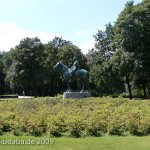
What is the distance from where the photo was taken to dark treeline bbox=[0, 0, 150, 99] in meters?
44.5

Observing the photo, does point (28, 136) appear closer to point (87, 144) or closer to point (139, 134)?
point (87, 144)

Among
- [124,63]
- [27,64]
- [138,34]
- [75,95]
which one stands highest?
[138,34]

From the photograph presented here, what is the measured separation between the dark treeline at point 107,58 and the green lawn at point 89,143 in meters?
31.8

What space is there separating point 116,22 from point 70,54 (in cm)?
1710

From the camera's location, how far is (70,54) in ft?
208

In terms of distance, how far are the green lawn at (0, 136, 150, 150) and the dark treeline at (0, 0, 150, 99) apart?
31812 millimetres

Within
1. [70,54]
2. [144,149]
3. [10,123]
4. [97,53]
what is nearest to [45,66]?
[70,54]

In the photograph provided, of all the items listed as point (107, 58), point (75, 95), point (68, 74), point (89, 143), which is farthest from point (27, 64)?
point (89, 143)

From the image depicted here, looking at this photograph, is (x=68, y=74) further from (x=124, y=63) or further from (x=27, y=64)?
(x=27, y=64)

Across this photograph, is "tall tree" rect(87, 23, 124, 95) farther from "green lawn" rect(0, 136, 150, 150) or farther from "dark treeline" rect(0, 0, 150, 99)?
"green lawn" rect(0, 136, 150, 150)

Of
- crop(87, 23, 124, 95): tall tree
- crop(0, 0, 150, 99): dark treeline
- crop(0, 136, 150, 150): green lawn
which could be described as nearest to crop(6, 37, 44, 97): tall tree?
crop(0, 0, 150, 99): dark treeline

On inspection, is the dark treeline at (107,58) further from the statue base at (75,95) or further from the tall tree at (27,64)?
the statue base at (75,95)

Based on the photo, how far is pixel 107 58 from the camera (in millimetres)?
55344

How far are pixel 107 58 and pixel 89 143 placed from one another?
44259 millimetres
